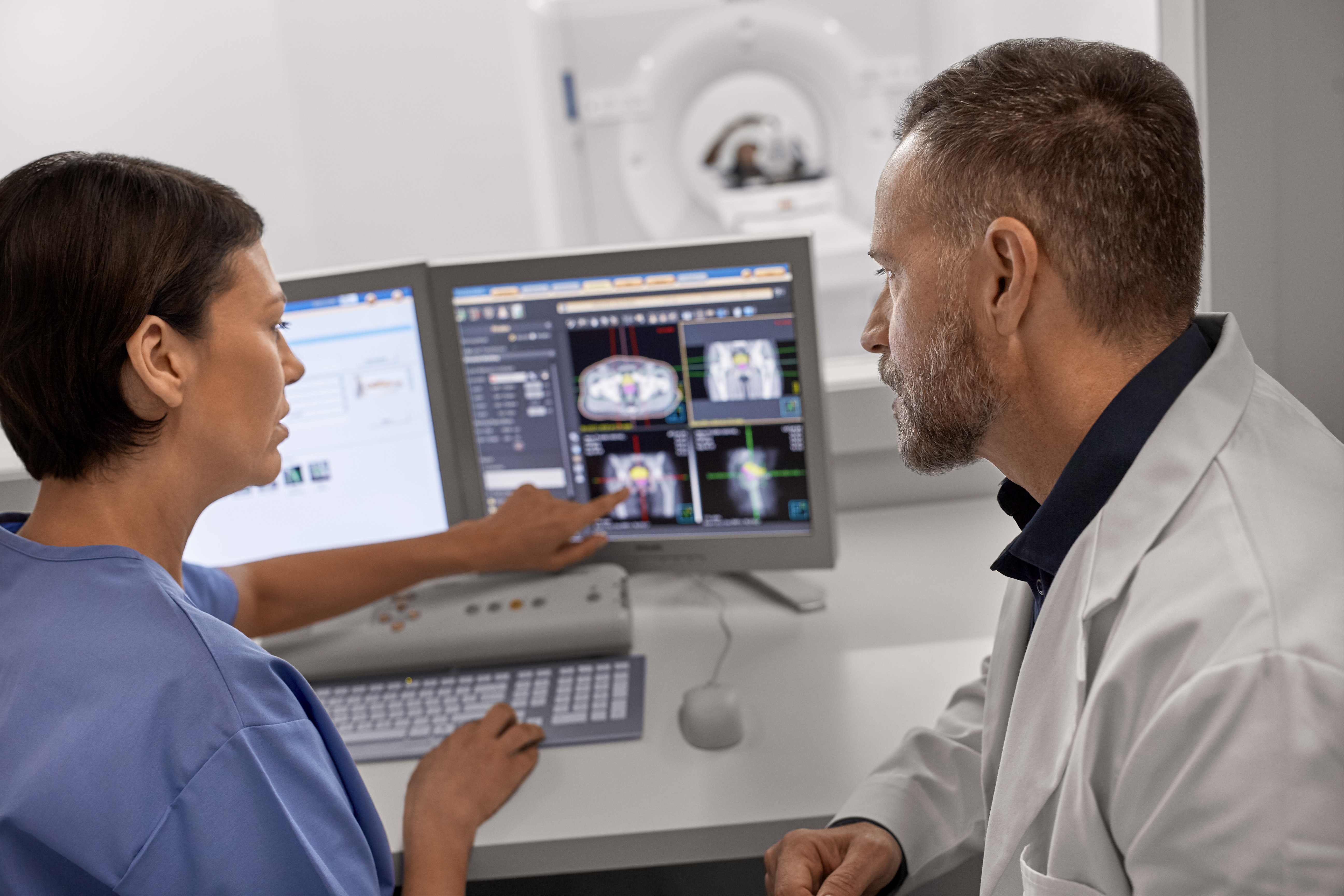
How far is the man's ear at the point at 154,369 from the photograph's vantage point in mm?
839

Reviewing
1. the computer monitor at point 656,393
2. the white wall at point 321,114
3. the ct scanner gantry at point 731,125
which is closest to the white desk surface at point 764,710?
the computer monitor at point 656,393

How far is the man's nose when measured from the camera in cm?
97

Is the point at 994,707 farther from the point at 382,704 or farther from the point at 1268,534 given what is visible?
the point at 382,704

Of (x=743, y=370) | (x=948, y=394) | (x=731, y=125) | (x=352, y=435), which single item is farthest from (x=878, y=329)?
(x=731, y=125)

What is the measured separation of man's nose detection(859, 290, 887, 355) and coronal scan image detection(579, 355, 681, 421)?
451 mm

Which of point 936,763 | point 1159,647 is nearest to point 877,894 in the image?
point 936,763

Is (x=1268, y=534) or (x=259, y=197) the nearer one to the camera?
(x=1268, y=534)

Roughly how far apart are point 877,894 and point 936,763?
6.1 inches

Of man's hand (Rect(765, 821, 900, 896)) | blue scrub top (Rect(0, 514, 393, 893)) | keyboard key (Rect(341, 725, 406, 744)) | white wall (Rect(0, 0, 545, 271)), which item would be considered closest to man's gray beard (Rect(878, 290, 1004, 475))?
man's hand (Rect(765, 821, 900, 896))

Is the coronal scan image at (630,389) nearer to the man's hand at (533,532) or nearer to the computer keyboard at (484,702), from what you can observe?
the man's hand at (533,532)

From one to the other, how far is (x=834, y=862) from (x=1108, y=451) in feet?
1.55

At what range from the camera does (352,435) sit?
1434 mm

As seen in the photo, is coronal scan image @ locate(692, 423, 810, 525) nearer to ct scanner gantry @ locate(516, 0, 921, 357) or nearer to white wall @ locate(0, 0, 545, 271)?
white wall @ locate(0, 0, 545, 271)

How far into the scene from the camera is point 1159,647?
0.65m
